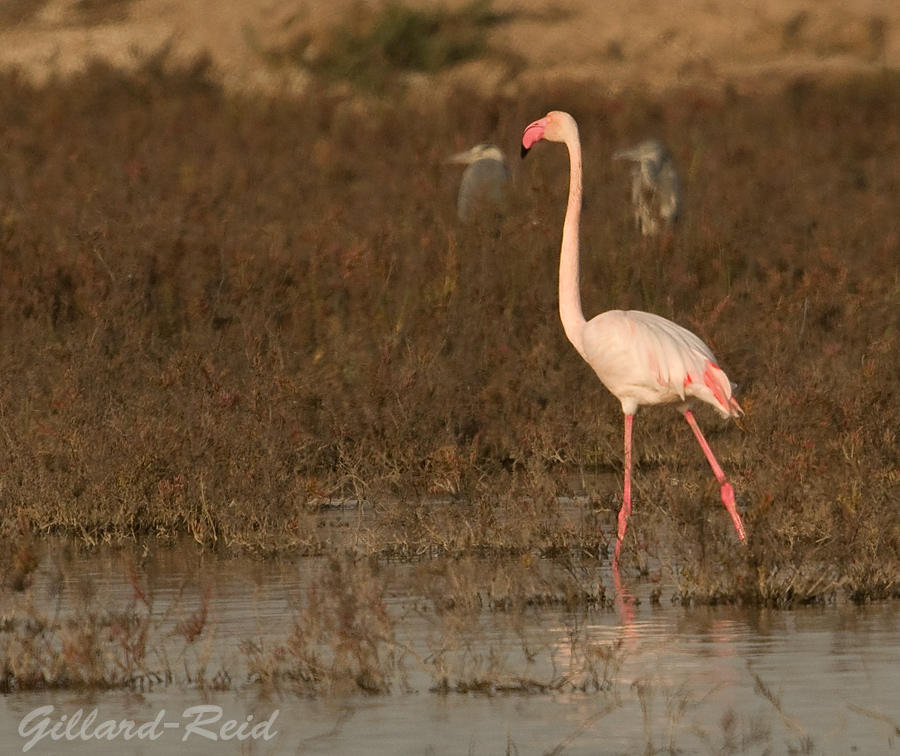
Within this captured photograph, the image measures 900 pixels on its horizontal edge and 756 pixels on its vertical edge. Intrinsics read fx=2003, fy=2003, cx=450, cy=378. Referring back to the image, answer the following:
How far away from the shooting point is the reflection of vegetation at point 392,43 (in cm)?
3009

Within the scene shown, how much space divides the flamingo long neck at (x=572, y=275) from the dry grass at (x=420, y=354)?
2.55ft

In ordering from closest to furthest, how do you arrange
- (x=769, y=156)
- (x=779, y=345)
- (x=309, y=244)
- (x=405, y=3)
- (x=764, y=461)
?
1. (x=764, y=461)
2. (x=779, y=345)
3. (x=309, y=244)
4. (x=769, y=156)
5. (x=405, y=3)

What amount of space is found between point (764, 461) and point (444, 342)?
3.06 m

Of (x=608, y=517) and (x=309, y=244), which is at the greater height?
(x=309, y=244)

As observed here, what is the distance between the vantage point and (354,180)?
68.6ft

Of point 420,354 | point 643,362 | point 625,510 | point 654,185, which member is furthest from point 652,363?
point 654,185

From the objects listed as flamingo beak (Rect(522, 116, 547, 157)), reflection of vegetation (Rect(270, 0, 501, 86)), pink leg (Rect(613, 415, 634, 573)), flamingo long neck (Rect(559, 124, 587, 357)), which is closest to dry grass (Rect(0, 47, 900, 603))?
pink leg (Rect(613, 415, 634, 573))

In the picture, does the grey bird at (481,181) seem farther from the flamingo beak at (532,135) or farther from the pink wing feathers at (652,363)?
the pink wing feathers at (652,363)

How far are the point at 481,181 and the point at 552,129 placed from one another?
7.86 meters

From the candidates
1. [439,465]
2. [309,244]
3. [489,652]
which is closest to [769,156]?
[309,244]

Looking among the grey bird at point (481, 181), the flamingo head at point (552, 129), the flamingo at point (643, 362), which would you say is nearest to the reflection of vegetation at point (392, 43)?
the grey bird at point (481, 181)

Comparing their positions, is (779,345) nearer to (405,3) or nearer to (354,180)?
(354,180)

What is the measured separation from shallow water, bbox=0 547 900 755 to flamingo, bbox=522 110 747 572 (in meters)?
1.38

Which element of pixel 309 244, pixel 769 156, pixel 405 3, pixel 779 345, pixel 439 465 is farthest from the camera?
pixel 405 3
